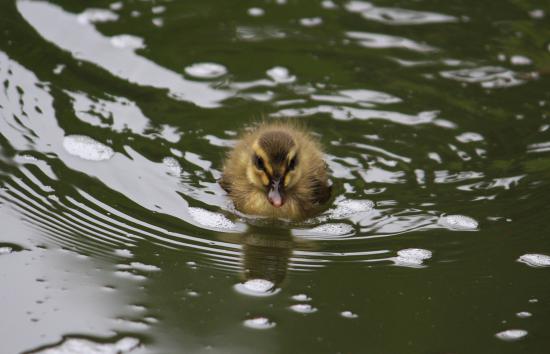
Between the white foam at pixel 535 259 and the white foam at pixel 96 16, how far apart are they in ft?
12.6

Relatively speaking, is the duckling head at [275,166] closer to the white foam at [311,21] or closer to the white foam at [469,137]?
the white foam at [469,137]

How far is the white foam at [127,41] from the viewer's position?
627cm

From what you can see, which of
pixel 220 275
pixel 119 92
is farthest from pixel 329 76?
pixel 220 275

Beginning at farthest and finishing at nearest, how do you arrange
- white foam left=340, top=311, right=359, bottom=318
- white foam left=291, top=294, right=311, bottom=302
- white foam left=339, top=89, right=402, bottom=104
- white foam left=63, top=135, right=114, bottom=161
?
white foam left=339, top=89, right=402, bottom=104, white foam left=63, top=135, right=114, bottom=161, white foam left=291, top=294, right=311, bottom=302, white foam left=340, top=311, right=359, bottom=318

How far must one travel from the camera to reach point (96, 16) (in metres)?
6.58

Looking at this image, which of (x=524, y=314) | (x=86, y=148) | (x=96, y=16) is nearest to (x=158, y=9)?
(x=96, y=16)

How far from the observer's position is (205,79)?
238 inches

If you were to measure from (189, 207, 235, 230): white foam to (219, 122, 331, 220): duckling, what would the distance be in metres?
0.23

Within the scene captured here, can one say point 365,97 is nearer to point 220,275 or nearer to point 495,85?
point 495,85

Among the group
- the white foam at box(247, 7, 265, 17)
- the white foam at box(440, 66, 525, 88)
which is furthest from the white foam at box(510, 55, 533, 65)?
the white foam at box(247, 7, 265, 17)

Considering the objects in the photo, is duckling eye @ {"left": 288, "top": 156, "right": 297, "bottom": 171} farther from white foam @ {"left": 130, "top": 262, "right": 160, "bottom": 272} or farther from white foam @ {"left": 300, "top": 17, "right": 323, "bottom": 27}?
white foam @ {"left": 300, "top": 17, "right": 323, "bottom": 27}

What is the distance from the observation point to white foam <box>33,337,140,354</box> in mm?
3252

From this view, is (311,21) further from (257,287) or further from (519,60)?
(257,287)

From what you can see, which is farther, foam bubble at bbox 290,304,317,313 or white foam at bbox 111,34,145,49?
white foam at bbox 111,34,145,49
